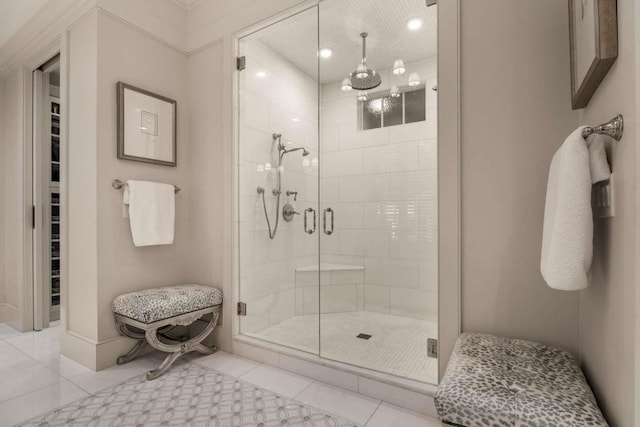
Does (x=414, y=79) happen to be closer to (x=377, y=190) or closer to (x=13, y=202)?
(x=377, y=190)

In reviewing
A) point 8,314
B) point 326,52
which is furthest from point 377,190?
point 8,314

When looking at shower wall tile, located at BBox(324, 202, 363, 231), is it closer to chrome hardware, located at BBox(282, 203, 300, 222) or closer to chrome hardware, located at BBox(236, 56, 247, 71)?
chrome hardware, located at BBox(282, 203, 300, 222)

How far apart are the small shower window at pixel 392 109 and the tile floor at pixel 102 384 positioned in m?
2.17

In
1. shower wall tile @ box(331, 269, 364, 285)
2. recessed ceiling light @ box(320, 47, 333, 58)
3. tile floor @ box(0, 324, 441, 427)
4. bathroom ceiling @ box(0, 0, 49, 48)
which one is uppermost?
bathroom ceiling @ box(0, 0, 49, 48)

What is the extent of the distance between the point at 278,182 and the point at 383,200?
962 millimetres

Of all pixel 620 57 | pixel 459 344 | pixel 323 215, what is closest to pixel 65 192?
pixel 323 215

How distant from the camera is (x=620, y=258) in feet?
2.88

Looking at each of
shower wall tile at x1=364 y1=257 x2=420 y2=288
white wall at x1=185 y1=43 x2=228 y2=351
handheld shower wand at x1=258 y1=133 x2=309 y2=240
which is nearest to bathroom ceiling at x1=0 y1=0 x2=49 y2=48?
white wall at x1=185 y1=43 x2=228 y2=351

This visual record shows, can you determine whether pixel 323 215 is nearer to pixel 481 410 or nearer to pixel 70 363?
pixel 481 410

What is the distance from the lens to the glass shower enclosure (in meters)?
2.49

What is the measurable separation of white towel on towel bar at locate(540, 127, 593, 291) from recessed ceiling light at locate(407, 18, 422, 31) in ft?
5.48

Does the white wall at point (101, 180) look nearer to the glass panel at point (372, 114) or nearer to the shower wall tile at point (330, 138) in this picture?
the shower wall tile at point (330, 138)

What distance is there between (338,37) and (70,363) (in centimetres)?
303

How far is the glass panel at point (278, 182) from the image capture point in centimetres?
252
